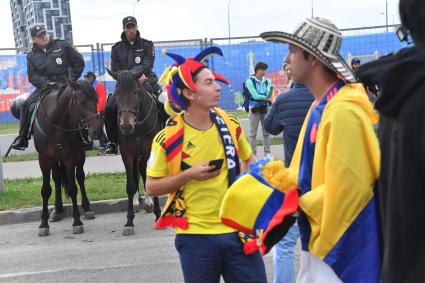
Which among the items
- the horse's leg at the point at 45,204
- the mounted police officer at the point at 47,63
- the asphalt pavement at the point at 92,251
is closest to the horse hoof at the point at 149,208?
the asphalt pavement at the point at 92,251

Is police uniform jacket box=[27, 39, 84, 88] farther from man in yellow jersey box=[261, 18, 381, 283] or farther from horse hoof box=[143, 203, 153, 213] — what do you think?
man in yellow jersey box=[261, 18, 381, 283]

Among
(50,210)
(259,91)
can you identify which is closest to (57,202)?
(50,210)

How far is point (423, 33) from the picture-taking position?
63.7 inches

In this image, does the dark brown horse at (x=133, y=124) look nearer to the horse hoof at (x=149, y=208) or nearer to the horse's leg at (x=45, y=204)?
the horse hoof at (x=149, y=208)

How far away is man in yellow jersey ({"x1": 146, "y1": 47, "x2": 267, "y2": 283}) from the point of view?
3.10 metres

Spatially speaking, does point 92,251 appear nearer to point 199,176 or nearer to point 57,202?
point 57,202

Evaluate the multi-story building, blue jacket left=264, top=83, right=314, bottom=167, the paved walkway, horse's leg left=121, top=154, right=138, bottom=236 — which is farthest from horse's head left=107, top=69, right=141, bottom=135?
the multi-story building

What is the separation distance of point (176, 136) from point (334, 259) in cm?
132

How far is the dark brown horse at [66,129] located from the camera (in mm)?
7652

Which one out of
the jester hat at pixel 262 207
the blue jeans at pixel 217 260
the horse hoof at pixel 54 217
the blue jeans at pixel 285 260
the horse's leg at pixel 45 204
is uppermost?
the jester hat at pixel 262 207

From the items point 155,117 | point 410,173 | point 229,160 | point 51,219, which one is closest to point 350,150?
point 410,173

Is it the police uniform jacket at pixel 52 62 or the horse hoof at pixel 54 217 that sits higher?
the police uniform jacket at pixel 52 62

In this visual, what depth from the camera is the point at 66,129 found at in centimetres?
792

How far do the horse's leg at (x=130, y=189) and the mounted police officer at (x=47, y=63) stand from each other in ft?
5.75
